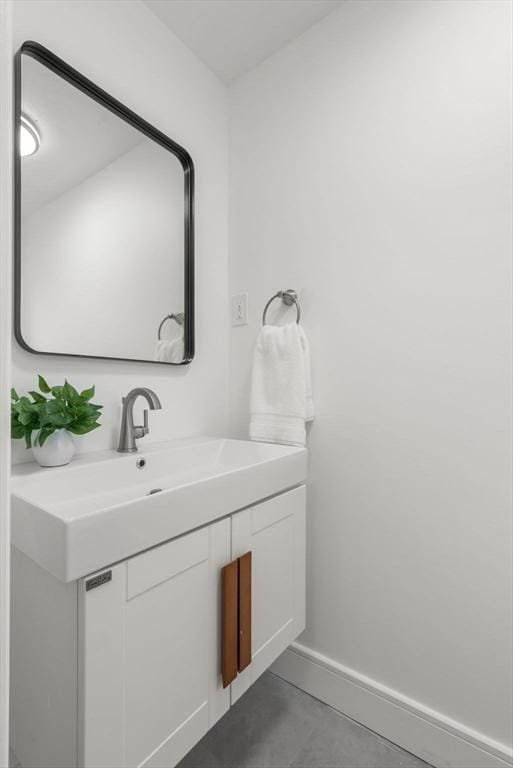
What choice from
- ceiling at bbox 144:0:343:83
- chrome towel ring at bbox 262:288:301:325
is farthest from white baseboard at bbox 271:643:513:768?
ceiling at bbox 144:0:343:83

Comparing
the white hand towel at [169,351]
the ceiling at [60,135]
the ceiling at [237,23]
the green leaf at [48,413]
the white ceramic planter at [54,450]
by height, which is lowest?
the white ceramic planter at [54,450]

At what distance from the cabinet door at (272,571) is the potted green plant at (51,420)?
458mm

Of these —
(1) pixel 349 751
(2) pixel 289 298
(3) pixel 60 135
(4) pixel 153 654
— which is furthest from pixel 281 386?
(1) pixel 349 751

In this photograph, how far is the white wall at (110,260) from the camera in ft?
3.37

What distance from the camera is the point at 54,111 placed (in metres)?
1.05

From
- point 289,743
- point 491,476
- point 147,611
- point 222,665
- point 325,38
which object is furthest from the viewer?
point 325,38

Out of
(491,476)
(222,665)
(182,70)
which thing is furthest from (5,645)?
(182,70)

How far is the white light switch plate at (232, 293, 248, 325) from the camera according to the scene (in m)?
1.52

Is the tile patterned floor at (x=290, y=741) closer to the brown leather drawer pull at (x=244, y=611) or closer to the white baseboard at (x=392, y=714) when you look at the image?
the white baseboard at (x=392, y=714)

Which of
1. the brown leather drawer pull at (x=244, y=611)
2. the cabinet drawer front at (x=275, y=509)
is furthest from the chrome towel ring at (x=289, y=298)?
the brown leather drawer pull at (x=244, y=611)

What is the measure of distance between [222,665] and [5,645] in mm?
782

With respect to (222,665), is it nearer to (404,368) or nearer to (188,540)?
(188,540)

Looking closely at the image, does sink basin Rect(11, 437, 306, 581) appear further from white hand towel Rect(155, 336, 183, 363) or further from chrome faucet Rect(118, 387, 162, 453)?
white hand towel Rect(155, 336, 183, 363)

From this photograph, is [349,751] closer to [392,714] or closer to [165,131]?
[392,714]
